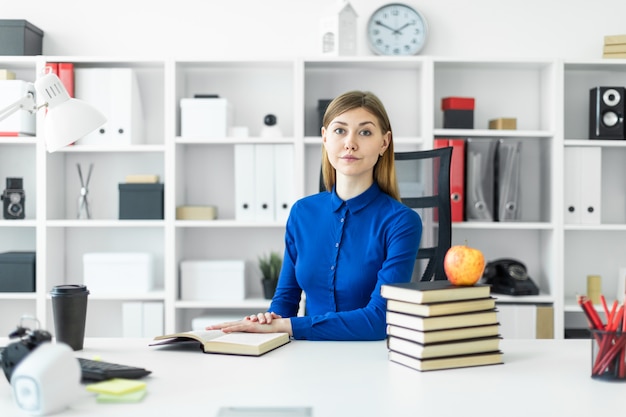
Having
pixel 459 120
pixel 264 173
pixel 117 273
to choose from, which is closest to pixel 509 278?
pixel 459 120

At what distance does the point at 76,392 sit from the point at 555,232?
112 inches

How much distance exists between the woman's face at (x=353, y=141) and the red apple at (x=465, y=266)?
0.61m

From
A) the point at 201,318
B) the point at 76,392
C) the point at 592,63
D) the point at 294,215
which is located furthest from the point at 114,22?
the point at 76,392

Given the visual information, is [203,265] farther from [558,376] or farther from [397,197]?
[558,376]

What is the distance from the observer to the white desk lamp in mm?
1638

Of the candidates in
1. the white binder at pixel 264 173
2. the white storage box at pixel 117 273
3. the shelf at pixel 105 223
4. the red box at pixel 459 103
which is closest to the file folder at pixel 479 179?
the red box at pixel 459 103

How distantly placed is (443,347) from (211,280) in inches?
90.6

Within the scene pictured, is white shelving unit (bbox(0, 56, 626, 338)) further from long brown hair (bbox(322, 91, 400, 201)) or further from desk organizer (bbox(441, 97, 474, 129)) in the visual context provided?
long brown hair (bbox(322, 91, 400, 201))

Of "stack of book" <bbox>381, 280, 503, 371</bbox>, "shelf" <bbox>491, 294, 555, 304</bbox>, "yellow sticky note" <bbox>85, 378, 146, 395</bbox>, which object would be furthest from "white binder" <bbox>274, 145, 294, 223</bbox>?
"yellow sticky note" <bbox>85, 378, 146, 395</bbox>

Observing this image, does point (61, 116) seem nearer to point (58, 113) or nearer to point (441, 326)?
point (58, 113)

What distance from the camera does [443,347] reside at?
140 centimetres

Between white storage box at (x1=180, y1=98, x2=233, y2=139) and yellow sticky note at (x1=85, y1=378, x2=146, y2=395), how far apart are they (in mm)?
2360

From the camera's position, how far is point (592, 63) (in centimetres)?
348

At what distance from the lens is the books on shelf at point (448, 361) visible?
4.55 feet
